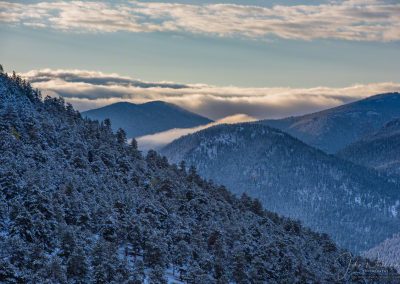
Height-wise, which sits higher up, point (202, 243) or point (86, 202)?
point (86, 202)

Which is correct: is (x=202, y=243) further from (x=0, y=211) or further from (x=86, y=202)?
(x=0, y=211)

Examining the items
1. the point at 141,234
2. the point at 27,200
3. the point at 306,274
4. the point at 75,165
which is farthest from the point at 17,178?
the point at 306,274

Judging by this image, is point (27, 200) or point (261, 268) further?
point (261, 268)

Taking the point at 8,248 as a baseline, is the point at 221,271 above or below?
below

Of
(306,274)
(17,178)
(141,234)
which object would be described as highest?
(17,178)

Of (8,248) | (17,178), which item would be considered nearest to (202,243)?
(17,178)

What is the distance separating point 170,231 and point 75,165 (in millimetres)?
34526

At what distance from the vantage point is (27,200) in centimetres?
14600

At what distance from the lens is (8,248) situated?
405ft

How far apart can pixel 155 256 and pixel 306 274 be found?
167ft

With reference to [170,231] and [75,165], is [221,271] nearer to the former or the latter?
[170,231]

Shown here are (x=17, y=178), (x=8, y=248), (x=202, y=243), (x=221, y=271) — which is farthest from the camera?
(x=202, y=243)

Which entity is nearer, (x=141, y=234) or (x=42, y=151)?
(x=141, y=234)

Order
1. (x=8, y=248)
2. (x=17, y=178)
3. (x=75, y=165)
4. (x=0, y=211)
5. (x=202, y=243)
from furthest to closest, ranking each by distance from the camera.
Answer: (x=75, y=165), (x=202, y=243), (x=17, y=178), (x=0, y=211), (x=8, y=248)
